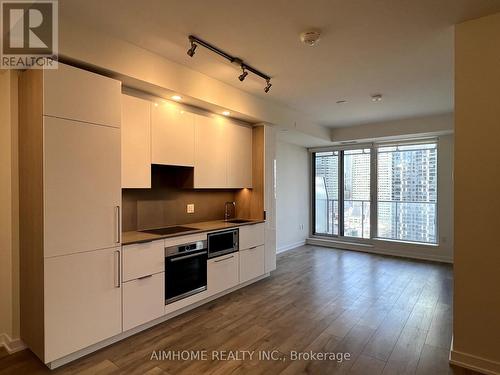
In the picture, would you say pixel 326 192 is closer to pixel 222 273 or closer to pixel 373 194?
pixel 373 194

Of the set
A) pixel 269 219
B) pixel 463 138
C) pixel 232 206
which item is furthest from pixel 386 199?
pixel 463 138

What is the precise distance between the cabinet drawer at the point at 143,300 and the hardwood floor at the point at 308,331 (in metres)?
0.17

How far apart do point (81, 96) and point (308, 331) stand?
301cm

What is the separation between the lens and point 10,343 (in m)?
2.52

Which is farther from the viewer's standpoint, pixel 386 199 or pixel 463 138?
pixel 386 199

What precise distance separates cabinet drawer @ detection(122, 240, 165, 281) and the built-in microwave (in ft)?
2.29

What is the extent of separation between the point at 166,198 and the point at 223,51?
6.26 ft

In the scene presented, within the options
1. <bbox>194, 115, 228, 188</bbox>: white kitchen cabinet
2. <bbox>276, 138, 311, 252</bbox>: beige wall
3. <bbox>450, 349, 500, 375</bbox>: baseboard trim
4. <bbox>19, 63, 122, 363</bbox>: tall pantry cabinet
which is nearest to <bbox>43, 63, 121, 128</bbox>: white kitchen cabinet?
<bbox>19, 63, 122, 363</bbox>: tall pantry cabinet

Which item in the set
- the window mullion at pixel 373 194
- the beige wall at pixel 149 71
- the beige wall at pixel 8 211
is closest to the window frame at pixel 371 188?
the window mullion at pixel 373 194

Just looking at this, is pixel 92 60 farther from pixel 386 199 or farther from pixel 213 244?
pixel 386 199

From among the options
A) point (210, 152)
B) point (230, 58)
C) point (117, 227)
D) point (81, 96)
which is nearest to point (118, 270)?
point (117, 227)

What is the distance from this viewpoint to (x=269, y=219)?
181 inches

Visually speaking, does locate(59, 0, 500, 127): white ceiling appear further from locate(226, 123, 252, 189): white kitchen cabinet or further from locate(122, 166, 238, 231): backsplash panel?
locate(122, 166, 238, 231): backsplash panel

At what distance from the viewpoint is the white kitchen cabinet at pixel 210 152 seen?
3.74 m
